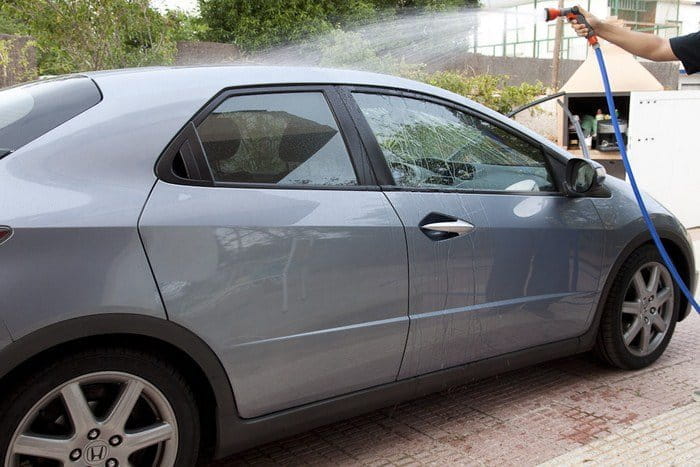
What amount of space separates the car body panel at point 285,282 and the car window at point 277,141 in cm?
8

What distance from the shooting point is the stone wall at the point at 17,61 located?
7831 millimetres

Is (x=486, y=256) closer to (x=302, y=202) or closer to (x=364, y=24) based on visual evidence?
(x=302, y=202)

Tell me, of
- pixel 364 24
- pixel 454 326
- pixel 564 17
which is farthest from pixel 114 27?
pixel 364 24

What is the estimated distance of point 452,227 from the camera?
300cm

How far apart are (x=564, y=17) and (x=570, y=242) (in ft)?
3.69

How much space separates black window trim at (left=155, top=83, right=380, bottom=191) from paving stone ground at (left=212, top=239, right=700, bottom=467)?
120 cm

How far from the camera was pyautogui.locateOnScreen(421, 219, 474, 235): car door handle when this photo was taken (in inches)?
116

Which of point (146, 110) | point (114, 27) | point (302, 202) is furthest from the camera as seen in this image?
point (114, 27)

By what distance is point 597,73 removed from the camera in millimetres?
9516

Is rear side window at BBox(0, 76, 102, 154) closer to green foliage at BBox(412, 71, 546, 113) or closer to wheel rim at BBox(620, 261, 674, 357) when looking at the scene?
wheel rim at BBox(620, 261, 674, 357)

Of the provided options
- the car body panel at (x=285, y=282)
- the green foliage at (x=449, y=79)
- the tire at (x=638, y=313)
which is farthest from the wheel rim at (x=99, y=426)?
the green foliage at (x=449, y=79)

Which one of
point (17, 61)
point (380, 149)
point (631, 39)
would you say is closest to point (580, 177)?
point (631, 39)

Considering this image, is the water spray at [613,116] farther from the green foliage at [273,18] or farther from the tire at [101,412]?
the green foliage at [273,18]

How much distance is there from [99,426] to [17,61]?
23.4 feet
